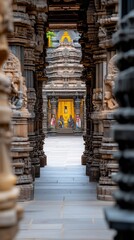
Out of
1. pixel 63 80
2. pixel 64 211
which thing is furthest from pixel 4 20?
pixel 63 80

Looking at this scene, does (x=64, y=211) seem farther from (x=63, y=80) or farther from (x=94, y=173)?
(x=63, y=80)

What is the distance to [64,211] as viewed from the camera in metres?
11.7

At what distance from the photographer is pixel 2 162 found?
4.28 metres

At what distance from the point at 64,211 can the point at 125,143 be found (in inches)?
289

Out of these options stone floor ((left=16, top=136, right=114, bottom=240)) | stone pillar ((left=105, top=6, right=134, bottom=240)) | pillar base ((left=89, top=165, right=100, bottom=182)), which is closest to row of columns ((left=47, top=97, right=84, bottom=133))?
stone floor ((left=16, top=136, right=114, bottom=240))

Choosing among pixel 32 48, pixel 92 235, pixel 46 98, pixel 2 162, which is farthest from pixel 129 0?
pixel 46 98

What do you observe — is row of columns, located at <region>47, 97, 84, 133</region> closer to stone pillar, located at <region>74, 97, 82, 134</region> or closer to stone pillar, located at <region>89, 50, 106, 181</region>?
stone pillar, located at <region>74, 97, 82, 134</region>

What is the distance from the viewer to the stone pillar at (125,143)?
175 inches

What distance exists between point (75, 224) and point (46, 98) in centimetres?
3985

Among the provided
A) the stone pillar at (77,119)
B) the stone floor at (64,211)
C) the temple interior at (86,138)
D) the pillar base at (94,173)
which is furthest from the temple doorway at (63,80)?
the pillar base at (94,173)

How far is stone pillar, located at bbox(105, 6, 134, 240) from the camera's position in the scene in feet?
14.6

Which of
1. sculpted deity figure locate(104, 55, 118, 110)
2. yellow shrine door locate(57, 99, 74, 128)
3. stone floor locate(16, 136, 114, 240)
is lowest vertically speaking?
stone floor locate(16, 136, 114, 240)

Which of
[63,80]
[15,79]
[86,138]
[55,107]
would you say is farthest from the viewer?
[55,107]

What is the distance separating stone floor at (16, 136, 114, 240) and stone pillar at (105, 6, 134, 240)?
4.46 metres
